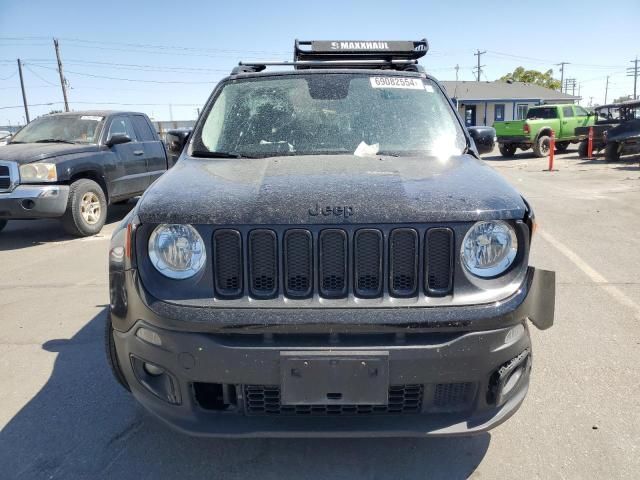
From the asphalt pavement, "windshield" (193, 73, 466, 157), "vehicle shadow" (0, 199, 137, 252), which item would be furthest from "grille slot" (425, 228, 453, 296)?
"vehicle shadow" (0, 199, 137, 252)

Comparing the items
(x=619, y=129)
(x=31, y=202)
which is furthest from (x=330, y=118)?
(x=619, y=129)

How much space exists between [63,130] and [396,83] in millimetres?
6795

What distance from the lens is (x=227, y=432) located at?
7.27ft

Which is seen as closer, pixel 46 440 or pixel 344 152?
pixel 46 440

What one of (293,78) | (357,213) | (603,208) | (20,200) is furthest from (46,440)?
(603,208)

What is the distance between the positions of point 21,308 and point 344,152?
3630 millimetres

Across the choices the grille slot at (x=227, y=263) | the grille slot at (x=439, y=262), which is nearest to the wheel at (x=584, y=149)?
the grille slot at (x=439, y=262)

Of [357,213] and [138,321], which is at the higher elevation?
[357,213]

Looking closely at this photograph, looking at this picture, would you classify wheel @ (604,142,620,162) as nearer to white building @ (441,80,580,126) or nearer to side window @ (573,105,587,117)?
side window @ (573,105,587,117)

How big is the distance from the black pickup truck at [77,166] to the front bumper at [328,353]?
5.96m

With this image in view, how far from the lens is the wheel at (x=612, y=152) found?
18.2 meters

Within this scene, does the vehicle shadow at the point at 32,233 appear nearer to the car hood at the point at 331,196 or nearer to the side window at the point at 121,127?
the side window at the point at 121,127

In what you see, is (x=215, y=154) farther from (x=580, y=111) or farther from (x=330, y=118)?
(x=580, y=111)

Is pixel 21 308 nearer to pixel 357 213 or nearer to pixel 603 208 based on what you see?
pixel 357 213
